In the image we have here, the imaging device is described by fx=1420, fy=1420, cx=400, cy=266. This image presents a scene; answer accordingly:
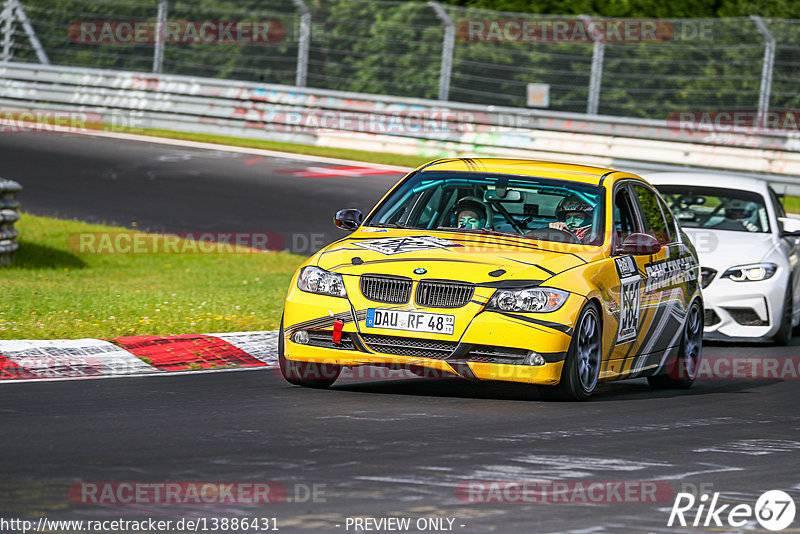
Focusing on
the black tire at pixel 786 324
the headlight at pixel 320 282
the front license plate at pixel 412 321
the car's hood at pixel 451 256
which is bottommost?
the black tire at pixel 786 324

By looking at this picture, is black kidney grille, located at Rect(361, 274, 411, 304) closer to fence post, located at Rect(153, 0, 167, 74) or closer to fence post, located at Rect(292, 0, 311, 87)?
fence post, located at Rect(292, 0, 311, 87)

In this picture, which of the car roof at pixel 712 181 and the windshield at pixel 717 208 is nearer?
the windshield at pixel 717 208

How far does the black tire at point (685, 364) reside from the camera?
34.1ft

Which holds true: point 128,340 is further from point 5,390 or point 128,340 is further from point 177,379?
point 5,390

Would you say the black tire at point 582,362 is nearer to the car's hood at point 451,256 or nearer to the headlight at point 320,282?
the car's hood at point 451,256

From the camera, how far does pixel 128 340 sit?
408 inches

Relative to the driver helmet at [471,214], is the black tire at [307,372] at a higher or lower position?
lower

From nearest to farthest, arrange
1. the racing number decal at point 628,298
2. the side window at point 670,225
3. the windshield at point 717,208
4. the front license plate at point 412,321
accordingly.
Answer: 1. the front license plate at point 412,321
2. the racing number decal at point 628,298
3. the side window at point 670,225
4. the windshield at point 717,208

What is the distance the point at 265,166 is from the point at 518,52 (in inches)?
192

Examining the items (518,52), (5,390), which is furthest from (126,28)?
(5,390)

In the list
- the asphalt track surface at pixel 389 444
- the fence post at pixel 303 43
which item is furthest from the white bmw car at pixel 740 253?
the fence post at pixel 303 43

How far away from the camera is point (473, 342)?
833 centimetres

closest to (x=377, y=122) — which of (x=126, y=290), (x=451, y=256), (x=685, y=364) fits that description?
(x=126, y=290)

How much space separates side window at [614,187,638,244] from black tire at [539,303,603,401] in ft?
3.58
